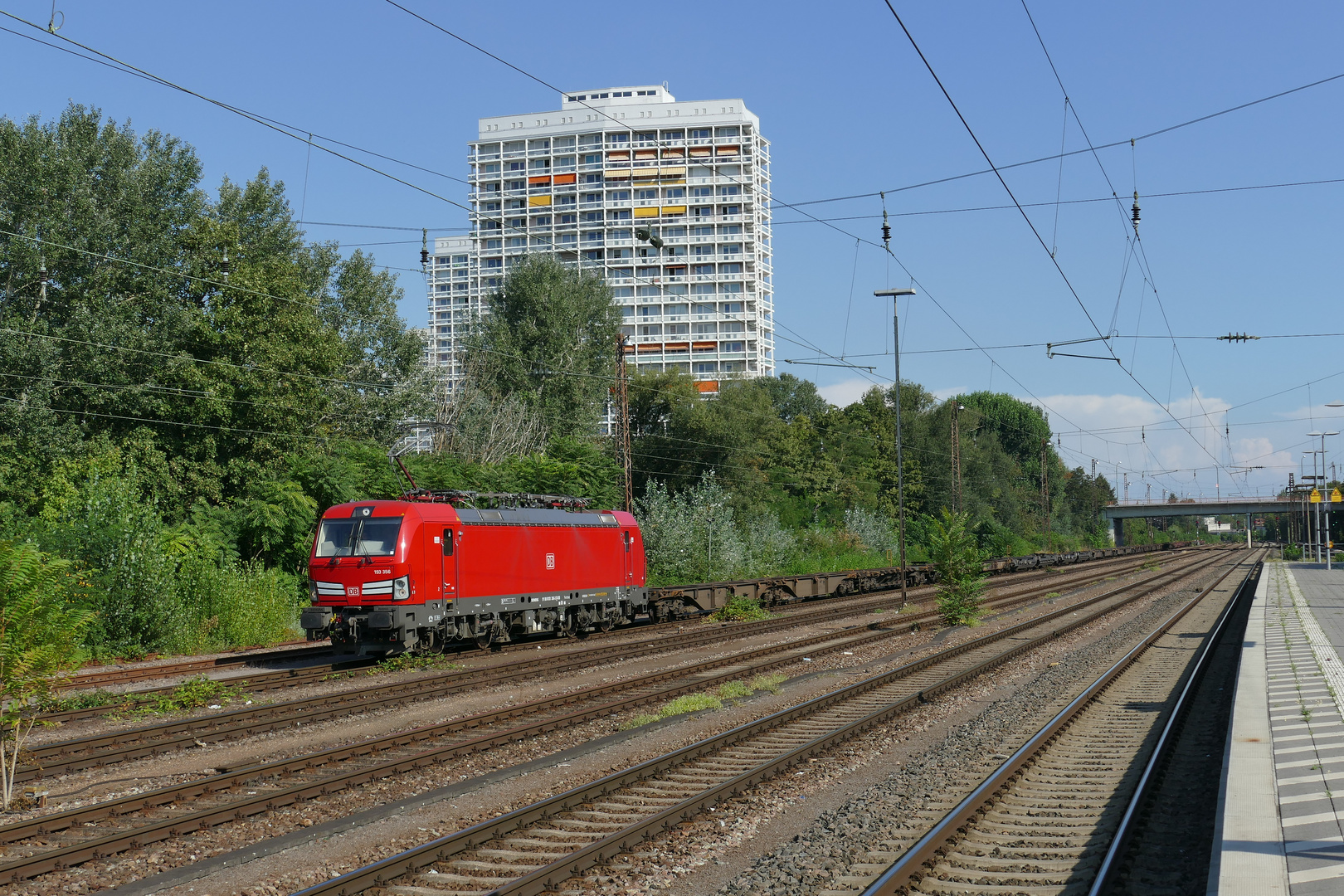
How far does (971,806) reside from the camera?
920cm

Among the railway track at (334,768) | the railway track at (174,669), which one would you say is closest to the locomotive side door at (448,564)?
the railway track at (174,669)

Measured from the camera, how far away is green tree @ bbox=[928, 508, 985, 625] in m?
29.4

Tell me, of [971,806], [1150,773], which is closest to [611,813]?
[971,806]

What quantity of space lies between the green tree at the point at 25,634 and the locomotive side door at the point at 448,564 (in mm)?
9978

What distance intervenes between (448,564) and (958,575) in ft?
50.5

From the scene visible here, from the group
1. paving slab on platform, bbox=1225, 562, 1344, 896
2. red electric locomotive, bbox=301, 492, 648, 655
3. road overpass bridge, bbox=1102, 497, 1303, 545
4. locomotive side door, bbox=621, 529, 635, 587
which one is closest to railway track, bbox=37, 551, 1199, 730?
red electric locomotive, bbox=301, 492, 648, 655

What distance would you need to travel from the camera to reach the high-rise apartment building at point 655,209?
12775 centimetres

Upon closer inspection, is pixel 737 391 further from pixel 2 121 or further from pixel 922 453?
pixel 2 121

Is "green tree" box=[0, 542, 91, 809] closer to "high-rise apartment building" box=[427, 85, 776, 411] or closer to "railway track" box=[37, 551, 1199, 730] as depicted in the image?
"railway track" box=[37, 551, 1199, 730]

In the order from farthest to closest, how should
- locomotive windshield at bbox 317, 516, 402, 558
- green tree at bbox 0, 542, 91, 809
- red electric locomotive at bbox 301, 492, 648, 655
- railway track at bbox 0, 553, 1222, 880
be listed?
1. locomotive windshield at bbox 317, 516, 402, 558
2. red electric locomotive at bbox 301, 492, 648, 655
3. green tree at bbox 0, 542, 91, 809
4. railway track at bbox 0, 553, 1222, 880

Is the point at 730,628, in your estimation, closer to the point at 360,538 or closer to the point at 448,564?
the point at 448,564

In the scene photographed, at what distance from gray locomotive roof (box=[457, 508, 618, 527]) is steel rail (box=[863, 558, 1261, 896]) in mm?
12228

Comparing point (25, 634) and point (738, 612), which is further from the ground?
point (25, 634)

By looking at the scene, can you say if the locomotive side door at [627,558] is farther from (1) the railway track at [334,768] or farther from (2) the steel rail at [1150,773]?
(2) the steel rail at [1150,773]
